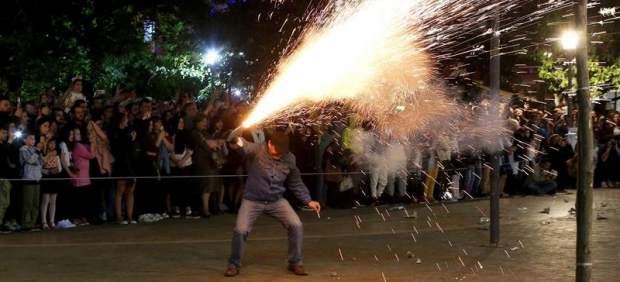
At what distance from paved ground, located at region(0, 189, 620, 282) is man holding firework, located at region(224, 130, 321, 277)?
0.42 metres

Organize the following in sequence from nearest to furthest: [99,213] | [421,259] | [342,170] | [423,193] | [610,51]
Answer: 1. [421,259]
2. [99,213]
3. [342,170]
4. [423,193]
5. [610,51]

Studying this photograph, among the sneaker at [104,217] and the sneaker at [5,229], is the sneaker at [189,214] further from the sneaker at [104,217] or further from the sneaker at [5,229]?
the sneaker at [5,229]

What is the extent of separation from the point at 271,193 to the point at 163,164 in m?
5.46

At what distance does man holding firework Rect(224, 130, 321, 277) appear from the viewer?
389 inches

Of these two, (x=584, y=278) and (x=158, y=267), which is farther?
(x=158, y=267)

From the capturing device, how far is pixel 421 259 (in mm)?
10797

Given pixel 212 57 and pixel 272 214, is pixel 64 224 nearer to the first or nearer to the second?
pixel 272 214

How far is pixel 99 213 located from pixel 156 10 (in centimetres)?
774

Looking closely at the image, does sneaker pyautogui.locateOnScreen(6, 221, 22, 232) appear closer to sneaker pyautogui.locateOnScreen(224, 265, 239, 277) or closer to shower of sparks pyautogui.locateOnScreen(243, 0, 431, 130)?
shower of sparks pyautogui.locateOnScreen(243, 0, 431, 130)

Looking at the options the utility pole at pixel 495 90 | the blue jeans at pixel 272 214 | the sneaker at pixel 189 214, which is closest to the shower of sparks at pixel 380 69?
the utility pole at pixel 495 90

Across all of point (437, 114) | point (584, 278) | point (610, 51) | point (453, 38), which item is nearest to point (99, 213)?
point (437, 114)

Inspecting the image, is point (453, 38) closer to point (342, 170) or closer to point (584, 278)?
point (342, 170)

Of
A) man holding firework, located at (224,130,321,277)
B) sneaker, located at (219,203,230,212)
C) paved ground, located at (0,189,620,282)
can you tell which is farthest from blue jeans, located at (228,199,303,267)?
sneaker, located at (219,203,230,212)

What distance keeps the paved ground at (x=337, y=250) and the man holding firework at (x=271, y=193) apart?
0.42m
